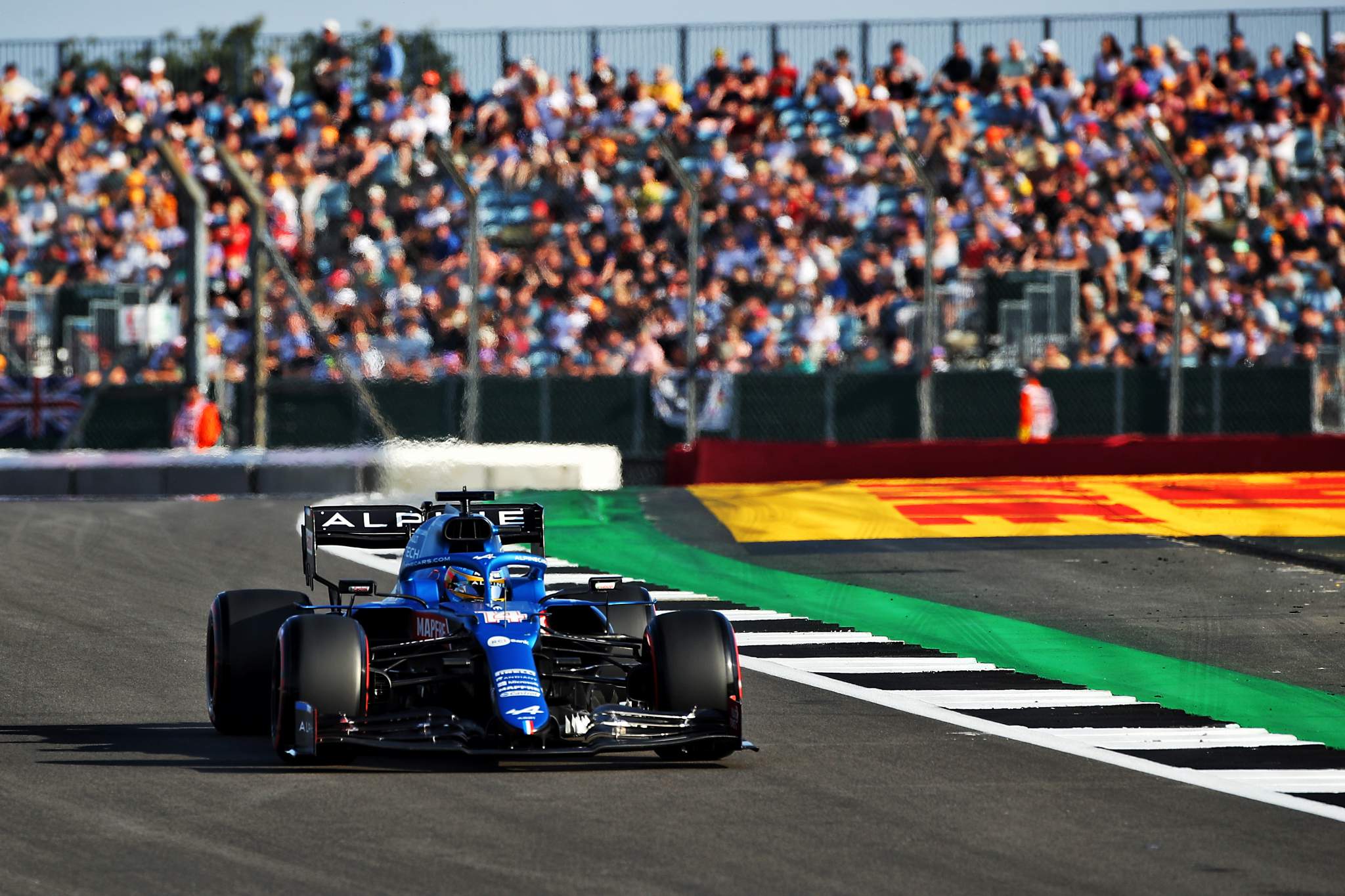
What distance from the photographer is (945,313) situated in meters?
24.6

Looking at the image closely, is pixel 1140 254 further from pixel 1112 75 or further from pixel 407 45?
pixel 407 45

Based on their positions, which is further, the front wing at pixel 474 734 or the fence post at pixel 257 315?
the fence post at pixel 257 315

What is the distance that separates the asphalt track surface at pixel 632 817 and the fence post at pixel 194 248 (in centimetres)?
1125

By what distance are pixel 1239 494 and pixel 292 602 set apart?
11255mm

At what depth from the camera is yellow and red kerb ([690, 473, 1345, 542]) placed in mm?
17203

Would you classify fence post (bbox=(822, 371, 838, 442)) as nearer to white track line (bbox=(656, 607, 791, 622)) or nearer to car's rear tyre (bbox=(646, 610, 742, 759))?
white track line (bbox=(656, 607, 791, 622))

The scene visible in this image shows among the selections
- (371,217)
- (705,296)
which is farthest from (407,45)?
(705,296)

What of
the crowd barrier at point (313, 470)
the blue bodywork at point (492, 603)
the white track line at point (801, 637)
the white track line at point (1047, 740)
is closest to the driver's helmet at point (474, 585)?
the blue bodywork at point (492, 603)

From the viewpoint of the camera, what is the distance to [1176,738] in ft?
29.8

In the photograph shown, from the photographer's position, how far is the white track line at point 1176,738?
8.90 meters

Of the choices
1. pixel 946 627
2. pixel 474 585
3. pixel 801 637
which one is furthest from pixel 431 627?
pixel 946 627

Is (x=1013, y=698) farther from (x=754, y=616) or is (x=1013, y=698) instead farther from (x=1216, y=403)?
(x=1216, y=403)

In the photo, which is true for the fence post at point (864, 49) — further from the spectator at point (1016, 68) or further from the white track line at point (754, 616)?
the white track line at point (754, 616)

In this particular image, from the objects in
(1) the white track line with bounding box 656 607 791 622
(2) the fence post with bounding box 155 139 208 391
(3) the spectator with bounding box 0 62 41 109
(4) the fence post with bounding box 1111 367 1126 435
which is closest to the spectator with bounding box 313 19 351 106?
(3) the spectator with bounding box 0 62 41 109
